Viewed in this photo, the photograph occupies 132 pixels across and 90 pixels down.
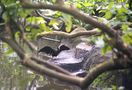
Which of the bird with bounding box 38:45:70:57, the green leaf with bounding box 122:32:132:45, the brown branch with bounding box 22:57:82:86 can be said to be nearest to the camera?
the brown branch with bounding box 22:57:82:86

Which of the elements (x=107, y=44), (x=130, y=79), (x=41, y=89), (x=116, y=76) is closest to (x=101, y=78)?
(x=116, y=76)

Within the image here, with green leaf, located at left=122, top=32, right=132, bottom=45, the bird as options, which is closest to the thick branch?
green leaf, located at left=122, top=32, right=132, bottom=45

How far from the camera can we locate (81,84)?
1.76m

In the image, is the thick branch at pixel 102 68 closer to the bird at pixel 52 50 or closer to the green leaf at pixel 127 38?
the green leaf at pixel 127 38

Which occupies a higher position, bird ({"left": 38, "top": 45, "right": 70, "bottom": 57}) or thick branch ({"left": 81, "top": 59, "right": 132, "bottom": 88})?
thick branch ({"left": 81, "top": 59, "right": 132, "bottom": 88})

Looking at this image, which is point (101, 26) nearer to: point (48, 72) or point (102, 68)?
point (102, 68)

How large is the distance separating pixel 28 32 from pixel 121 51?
2.78ft

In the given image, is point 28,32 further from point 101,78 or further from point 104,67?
point 101,78

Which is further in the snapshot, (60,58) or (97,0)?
(97,0)

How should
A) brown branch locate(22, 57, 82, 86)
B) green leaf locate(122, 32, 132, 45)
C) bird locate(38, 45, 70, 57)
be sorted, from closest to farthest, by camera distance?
brown branch locate(22, 57, 82, 86) → green leaf locate(122, 32, 132, 45) → bird locate(38, 45, 70, 57)

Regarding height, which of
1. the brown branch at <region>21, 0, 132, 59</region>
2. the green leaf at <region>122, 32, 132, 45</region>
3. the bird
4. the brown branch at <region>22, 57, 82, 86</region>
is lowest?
the bird

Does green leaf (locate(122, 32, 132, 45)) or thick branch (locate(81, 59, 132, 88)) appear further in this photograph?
green leaf (locate(122, 32, 132, 45))

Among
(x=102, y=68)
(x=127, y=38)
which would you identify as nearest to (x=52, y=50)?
(x=127, y=38)

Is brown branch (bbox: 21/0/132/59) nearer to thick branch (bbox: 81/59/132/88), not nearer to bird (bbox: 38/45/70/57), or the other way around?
thick branch (bbox: 81/59/132/88)
